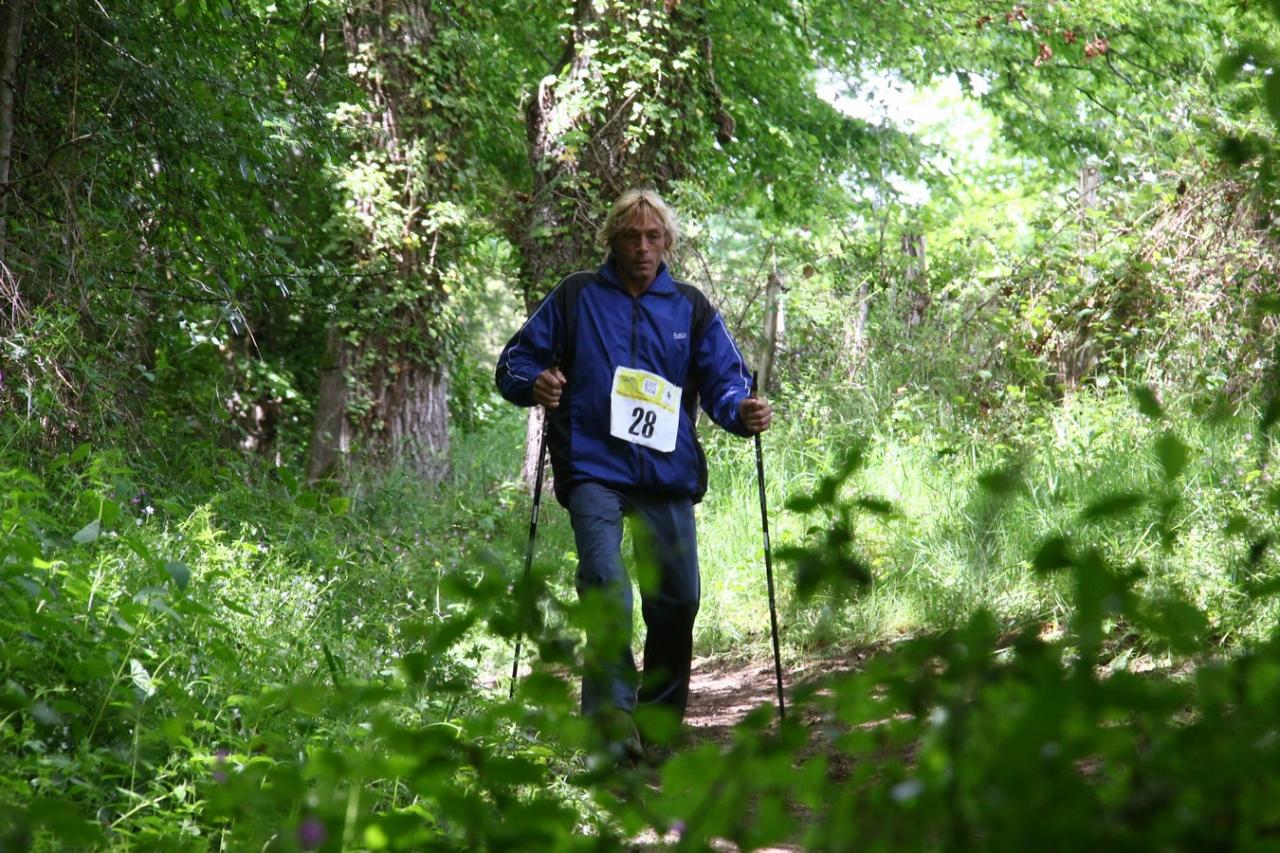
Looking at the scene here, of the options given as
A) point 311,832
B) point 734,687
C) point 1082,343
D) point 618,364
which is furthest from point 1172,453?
point 1082,343

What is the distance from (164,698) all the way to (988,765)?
2816mm

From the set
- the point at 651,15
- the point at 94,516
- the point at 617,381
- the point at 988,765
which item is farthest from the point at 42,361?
the point at 651,15

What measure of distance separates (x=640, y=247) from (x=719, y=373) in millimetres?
654

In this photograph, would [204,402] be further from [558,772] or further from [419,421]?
[558,772]

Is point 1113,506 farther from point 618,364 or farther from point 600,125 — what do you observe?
point 600,125

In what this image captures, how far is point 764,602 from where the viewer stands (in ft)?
27.0

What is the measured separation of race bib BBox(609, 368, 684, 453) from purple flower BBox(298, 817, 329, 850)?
3.98 m

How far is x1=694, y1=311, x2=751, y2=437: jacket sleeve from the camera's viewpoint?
5926 millimetres

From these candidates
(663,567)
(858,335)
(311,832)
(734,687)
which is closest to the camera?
(311,832)

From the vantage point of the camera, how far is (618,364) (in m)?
5.77

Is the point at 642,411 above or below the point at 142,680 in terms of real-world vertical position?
above

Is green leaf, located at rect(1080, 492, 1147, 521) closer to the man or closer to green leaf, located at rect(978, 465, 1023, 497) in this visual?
green leaf, located at rect(978, 465, 1023, 497)

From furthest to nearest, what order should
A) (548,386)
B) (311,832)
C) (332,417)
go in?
1. (332,417)
2. (548,386)
3. (311,832)

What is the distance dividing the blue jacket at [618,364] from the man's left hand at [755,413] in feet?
0.30
